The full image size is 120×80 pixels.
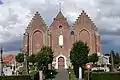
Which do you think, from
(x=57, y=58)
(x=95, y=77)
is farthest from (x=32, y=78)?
(x=57, y=58)

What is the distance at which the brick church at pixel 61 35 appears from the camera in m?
90.8

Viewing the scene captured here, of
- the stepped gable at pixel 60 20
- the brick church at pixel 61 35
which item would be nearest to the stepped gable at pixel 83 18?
the brick church at pixel 61 35

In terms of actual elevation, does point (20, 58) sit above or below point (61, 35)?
below

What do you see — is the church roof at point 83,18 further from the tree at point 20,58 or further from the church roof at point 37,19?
the tree at point 20,58

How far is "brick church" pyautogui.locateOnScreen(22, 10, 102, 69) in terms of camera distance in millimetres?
90812

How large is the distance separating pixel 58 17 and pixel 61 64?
550 inches

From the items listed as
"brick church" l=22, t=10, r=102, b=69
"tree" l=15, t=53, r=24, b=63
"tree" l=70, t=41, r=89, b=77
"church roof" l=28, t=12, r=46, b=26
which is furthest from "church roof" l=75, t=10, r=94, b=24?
"tree" l=70, t=41, r=89, b=77

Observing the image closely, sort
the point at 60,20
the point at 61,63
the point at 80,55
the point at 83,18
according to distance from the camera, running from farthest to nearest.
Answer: the point at 60,20 → the point at 83,18 → the point at 61,63 → the point at 80,55

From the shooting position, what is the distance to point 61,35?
9156 centimetres

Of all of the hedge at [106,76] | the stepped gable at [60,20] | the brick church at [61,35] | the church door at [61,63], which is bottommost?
the hedge at [106,76]

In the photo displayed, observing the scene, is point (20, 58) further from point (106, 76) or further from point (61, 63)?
point (106, 76)

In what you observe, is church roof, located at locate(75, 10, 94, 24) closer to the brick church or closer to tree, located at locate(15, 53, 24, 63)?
the brick church

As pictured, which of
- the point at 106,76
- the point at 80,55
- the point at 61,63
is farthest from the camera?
the point at 61,63

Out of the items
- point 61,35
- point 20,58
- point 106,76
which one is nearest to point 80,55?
point 106,76
